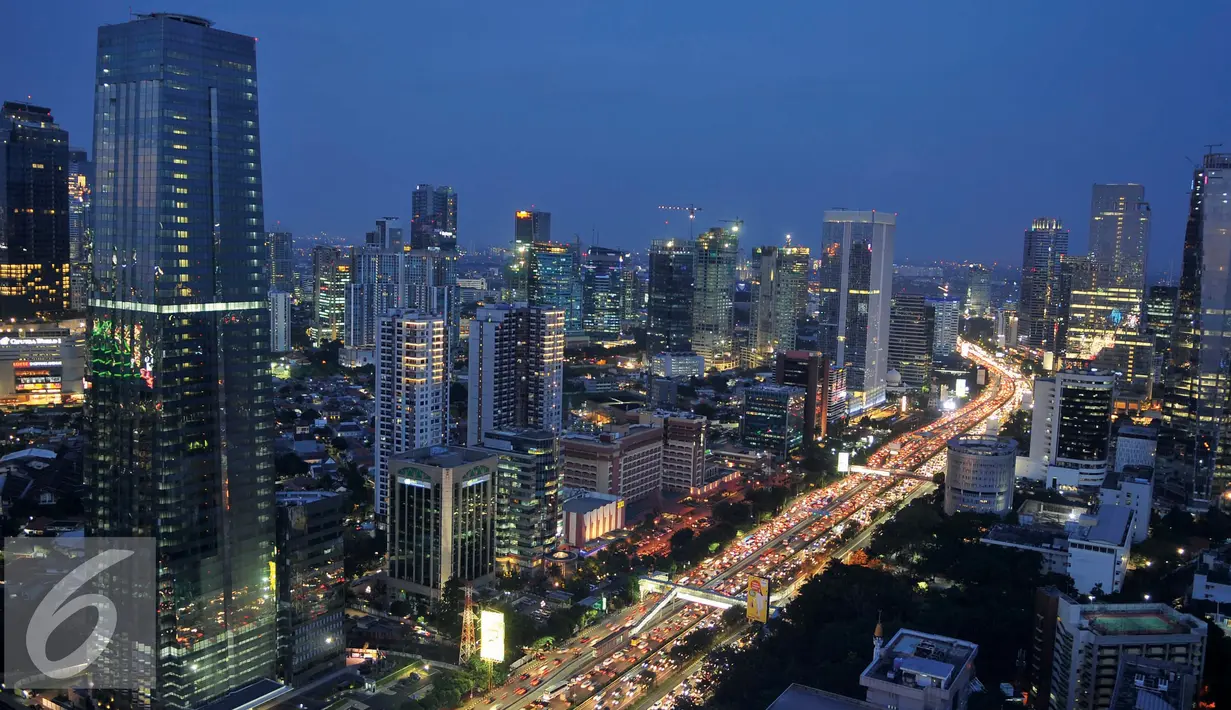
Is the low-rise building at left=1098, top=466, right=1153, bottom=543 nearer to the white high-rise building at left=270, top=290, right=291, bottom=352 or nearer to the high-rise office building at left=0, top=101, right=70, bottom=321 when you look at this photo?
the white high-rise building at left=270, top=290, right=291, bottom=352

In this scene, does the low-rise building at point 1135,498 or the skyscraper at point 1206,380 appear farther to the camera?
the skyscraper at point 1206,380

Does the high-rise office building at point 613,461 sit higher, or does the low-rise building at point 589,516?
the high-rise office building at point 613,461

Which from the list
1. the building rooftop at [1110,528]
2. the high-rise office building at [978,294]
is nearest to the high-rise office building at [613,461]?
the building rooftop at [1110,528]

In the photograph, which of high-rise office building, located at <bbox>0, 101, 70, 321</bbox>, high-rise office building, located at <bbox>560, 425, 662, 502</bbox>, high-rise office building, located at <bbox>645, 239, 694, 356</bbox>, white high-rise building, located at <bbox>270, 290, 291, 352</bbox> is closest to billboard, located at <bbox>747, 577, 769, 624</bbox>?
high-rise office building, located at <bbox>560, 425, 662, 502</bbox>

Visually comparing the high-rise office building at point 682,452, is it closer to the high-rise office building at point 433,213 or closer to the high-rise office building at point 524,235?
the high-rise office building at point 524,235

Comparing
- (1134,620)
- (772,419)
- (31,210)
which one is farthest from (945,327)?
(31,210)

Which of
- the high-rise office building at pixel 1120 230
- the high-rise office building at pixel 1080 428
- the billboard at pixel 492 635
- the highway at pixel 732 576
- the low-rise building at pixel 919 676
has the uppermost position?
the high-rise office building at pixel 1120 230

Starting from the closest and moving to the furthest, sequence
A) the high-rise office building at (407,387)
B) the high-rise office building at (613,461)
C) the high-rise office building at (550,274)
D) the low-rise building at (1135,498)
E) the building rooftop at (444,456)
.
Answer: the building rooftop at (444,456) < the high-rise office building at (407,387) < the low-rise building at (1135,498) < the high-rise office building at (613,461) < the high-rise office building at (550,274)
